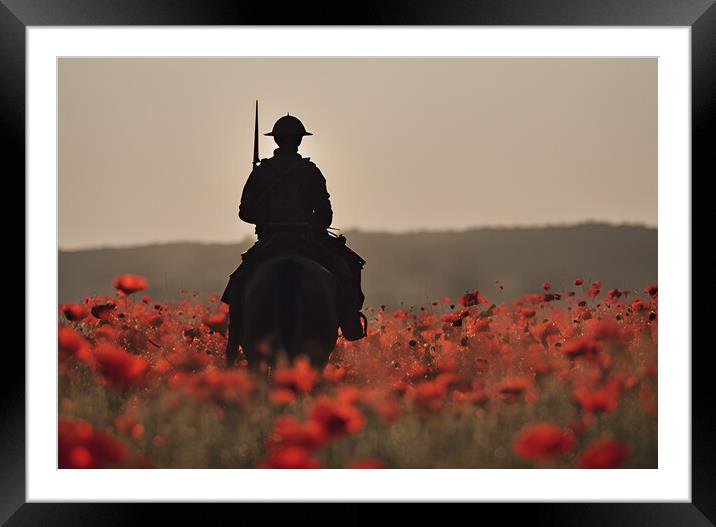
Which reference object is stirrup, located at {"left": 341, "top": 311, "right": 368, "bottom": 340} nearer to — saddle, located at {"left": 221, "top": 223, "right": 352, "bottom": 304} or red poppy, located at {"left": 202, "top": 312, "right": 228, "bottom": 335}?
saddle, located at {"left": 221, "top": 223, "right": 352, "bottom": 304}

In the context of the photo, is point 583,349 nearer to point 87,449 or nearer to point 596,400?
point 596,400

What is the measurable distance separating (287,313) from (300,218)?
2.46 ft

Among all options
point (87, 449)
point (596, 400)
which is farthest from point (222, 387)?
point (596, 400)

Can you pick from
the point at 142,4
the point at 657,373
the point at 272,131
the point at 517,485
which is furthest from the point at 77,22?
the point at 657,373

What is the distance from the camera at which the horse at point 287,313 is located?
14.8 feet

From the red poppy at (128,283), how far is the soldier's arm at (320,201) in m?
1.05

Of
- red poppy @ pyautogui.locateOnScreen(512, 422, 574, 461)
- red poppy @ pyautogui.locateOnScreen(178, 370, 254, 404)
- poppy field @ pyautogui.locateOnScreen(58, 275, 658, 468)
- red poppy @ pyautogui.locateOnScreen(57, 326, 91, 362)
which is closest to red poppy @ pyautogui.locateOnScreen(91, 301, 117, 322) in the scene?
poppy field @ pyautogui.locateOnScreen(58, 275, 658, 468)

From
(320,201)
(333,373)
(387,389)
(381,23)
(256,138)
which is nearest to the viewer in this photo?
(381,23)

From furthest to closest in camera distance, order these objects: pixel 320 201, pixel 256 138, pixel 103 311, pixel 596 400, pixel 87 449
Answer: pixel 320 201
pixel 256 138
pixel 103 311
pixel 596 400
pixel 87 449

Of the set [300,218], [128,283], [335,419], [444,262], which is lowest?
[335,419]

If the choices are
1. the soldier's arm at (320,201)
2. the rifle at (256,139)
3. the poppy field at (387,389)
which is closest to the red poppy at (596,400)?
the poppy field at (387,389)

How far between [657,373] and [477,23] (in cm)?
188

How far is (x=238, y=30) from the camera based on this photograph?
3.87 metres

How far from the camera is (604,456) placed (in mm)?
3926
